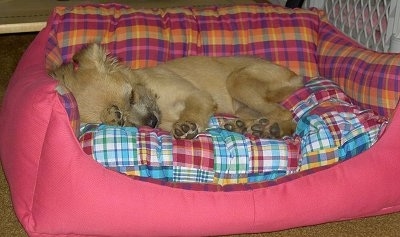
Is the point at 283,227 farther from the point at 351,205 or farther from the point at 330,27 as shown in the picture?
the point at 330,27

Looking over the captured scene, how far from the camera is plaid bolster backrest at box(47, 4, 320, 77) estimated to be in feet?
12.9

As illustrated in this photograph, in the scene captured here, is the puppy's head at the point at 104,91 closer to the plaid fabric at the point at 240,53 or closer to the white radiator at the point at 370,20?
the plaid fabric at the point at 240,53

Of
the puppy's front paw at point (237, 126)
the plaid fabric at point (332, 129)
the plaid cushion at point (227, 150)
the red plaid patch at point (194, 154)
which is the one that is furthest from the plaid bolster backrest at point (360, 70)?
the red plaid patch at point (194, 154)

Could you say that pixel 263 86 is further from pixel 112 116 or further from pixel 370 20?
pixel 370 20

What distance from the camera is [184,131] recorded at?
313 cm

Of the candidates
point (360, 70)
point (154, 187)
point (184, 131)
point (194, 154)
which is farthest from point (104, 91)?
point (360, 70)

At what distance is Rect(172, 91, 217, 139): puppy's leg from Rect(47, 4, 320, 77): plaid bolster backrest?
2.01 feet

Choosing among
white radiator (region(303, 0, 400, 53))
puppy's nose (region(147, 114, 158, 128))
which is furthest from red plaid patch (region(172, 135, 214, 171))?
white radiator (region(303, 0, 400, 53))

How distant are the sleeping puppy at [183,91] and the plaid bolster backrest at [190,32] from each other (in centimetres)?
29

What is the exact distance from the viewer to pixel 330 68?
12.9 feet

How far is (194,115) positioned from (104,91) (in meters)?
0.59

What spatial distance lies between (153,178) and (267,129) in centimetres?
83

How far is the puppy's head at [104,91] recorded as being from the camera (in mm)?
3061

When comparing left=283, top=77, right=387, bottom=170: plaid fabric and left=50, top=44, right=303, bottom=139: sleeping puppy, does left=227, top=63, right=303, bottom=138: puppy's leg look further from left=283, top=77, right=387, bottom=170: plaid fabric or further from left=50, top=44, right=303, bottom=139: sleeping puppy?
left=283, top=77, right=387, bottom=170: plaid fabric
